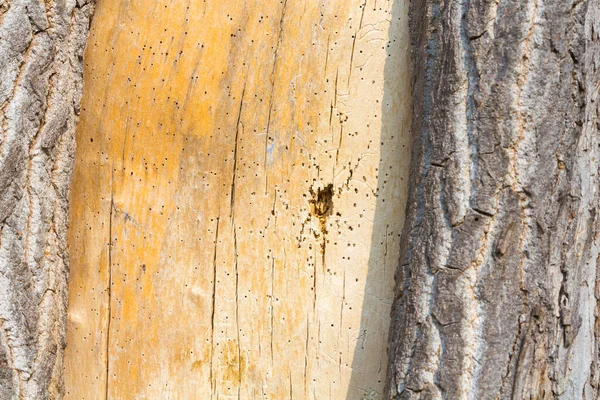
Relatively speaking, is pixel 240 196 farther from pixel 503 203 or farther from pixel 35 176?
pixel 503 203

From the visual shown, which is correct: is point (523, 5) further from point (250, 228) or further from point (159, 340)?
point (159, 340)

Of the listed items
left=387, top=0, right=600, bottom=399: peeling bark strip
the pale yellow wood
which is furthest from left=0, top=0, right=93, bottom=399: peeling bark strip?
left=387, top=0, right=600, bottom=399: peeling bark strip

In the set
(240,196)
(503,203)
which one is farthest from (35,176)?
(503,203)

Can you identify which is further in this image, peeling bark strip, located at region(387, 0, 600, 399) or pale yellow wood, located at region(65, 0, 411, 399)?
pale yellow wood, located at region(65, 0, 411, 399)

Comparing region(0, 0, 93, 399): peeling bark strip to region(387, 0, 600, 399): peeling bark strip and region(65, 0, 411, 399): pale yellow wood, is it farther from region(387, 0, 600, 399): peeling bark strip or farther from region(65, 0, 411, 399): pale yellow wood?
region(387, 0, 600, 399): peeling bark strip

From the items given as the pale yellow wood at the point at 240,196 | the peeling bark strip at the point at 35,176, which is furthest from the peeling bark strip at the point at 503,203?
the peeling bark strip at the point at 35,176
